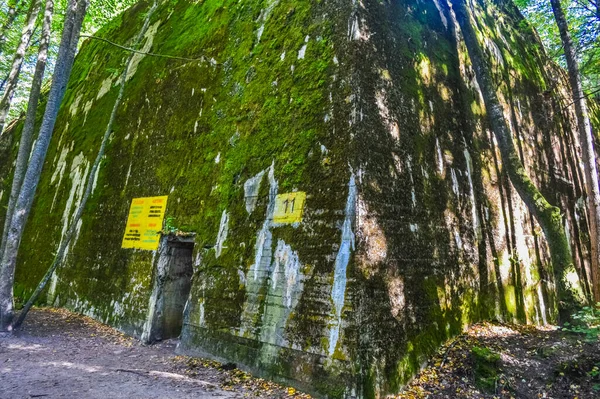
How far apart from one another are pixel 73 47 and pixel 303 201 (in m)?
5.26

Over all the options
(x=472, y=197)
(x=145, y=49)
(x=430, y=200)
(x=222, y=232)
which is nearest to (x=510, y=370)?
(x=430, y=200)

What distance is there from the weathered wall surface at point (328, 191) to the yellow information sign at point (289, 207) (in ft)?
0.33

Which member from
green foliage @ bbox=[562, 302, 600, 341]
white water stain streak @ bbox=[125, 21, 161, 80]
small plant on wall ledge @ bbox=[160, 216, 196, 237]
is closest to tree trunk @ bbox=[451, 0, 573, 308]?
green foliage @ bbox=[562, 302, 600, 341]

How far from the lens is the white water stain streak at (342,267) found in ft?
13.6

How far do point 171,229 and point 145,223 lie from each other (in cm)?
93

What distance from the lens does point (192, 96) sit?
7.63 meters

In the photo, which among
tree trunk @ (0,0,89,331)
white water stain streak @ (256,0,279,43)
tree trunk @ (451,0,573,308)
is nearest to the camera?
tree trunk @ (451,0,573,308)

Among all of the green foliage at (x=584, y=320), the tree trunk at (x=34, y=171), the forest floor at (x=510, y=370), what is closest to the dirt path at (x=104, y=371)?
the tree trunk at (x=34, y=171)

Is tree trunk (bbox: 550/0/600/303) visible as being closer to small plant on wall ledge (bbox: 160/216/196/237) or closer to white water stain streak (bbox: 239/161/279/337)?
white water stain streak (bbox: 239/161/279/337)

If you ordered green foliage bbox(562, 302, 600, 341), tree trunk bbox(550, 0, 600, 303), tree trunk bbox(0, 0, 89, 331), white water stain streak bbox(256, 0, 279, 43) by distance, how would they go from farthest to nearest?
1. tree trunk bbox(550, 0, 600, 303)
2. white water stain streak bbox(256, 0, 279, 43)
3. tree trunk bbox(0, 0, 89, 331)
4. green foliage bbox(562, 302, 600, 341)

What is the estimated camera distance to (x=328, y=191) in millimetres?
4676

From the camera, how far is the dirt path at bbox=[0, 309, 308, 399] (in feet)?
13.8

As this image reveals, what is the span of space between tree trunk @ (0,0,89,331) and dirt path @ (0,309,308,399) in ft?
2.20

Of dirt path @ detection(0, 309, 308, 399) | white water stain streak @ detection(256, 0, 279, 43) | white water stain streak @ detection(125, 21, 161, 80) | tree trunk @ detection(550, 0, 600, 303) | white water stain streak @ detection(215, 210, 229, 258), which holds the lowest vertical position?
dirt path @ detection(0, 309, 308, 399)
